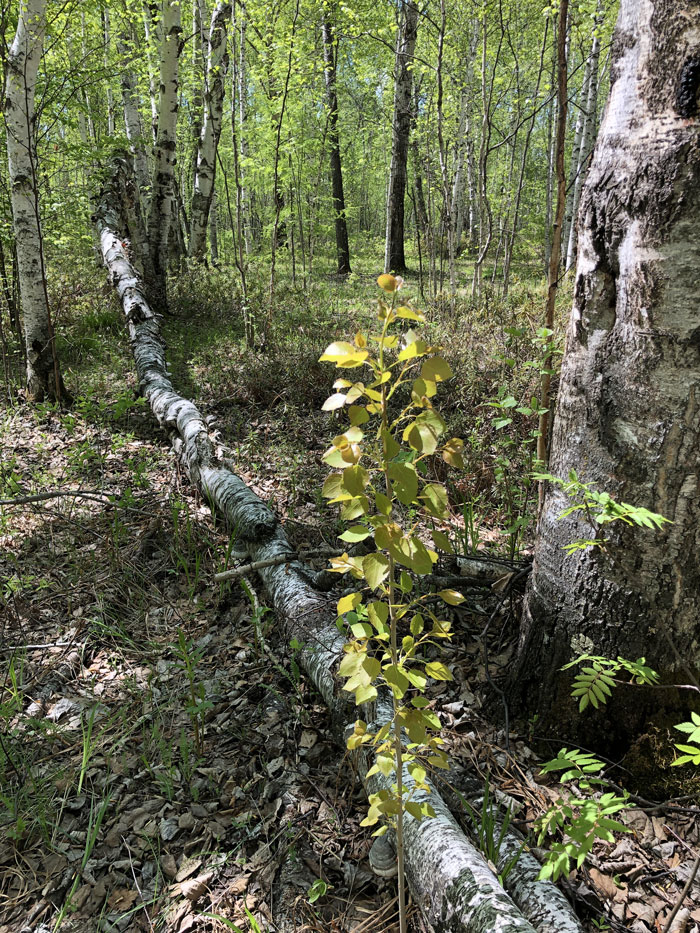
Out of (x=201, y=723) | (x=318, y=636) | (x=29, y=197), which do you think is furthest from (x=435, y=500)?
(x=29, y=197)

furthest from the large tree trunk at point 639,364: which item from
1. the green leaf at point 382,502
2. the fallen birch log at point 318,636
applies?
the green leaf at point 382,502

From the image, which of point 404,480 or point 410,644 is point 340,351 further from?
point 410,644

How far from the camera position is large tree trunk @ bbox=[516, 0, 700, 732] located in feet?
4.87

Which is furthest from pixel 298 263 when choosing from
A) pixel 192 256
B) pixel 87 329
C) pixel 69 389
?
pixel 69 389

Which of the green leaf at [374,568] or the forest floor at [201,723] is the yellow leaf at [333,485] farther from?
the forest floor at [201,723]

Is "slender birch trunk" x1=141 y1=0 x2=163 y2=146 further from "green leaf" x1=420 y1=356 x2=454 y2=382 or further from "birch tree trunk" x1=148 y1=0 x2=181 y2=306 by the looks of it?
"green leaf" x1=420 y1=356 x2=454 y2=382

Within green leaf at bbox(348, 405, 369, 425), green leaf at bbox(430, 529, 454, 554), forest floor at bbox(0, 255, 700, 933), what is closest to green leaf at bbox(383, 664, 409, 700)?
green leaf at bbox(430, 529, 454, 554)

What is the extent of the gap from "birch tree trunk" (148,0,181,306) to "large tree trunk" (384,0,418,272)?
347 centimetres

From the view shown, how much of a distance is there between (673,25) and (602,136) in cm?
29

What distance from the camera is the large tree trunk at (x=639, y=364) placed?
58.5 inches

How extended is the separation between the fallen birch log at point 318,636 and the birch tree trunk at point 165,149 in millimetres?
2650

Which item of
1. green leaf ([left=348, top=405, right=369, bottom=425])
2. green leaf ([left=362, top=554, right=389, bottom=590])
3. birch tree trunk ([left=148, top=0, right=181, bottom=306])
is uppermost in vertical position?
birch tree trunk ([left=148, top=0, right=181, bottom=306])

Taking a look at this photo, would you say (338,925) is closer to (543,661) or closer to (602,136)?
(543,661)

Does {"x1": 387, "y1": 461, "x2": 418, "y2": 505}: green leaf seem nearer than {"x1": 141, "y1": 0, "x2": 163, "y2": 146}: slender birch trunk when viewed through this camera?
Yes
